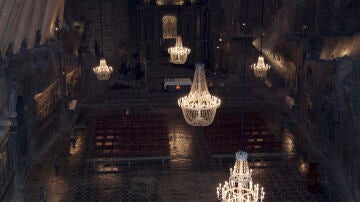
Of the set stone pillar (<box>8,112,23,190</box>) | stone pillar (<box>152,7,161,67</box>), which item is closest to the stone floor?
stone pillar (<box>8,112,23,190</box>)

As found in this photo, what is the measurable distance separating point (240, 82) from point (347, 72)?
35.0 feet

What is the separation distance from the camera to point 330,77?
727 inches

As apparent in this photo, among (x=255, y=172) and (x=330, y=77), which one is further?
(x=330, y=77)

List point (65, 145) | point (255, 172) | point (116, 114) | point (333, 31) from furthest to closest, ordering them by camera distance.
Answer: point (116, 114)
point (333, 31)
point (65, 145)
point (255, 172)

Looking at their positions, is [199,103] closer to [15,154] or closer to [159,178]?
[159,178]

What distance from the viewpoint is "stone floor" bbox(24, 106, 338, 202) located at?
1544cm

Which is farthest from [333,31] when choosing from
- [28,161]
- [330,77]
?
[28,161]

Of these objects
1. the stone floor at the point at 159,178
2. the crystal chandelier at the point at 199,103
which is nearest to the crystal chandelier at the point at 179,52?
the stone floor at the point at 159,178

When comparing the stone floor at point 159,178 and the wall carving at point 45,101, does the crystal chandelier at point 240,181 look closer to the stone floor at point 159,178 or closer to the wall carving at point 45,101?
the stone floor at point 159,178

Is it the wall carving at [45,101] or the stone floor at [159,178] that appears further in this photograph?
the wall carving at [45,101]

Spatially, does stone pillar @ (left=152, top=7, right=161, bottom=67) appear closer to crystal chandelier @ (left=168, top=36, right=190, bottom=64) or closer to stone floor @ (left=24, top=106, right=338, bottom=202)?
stone floor @ (left=24, top=106, right=338, bottom=202)

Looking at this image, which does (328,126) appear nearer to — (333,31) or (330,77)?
(330,77)

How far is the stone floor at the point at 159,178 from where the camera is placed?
15.4 m

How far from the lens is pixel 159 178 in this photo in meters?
16.8
